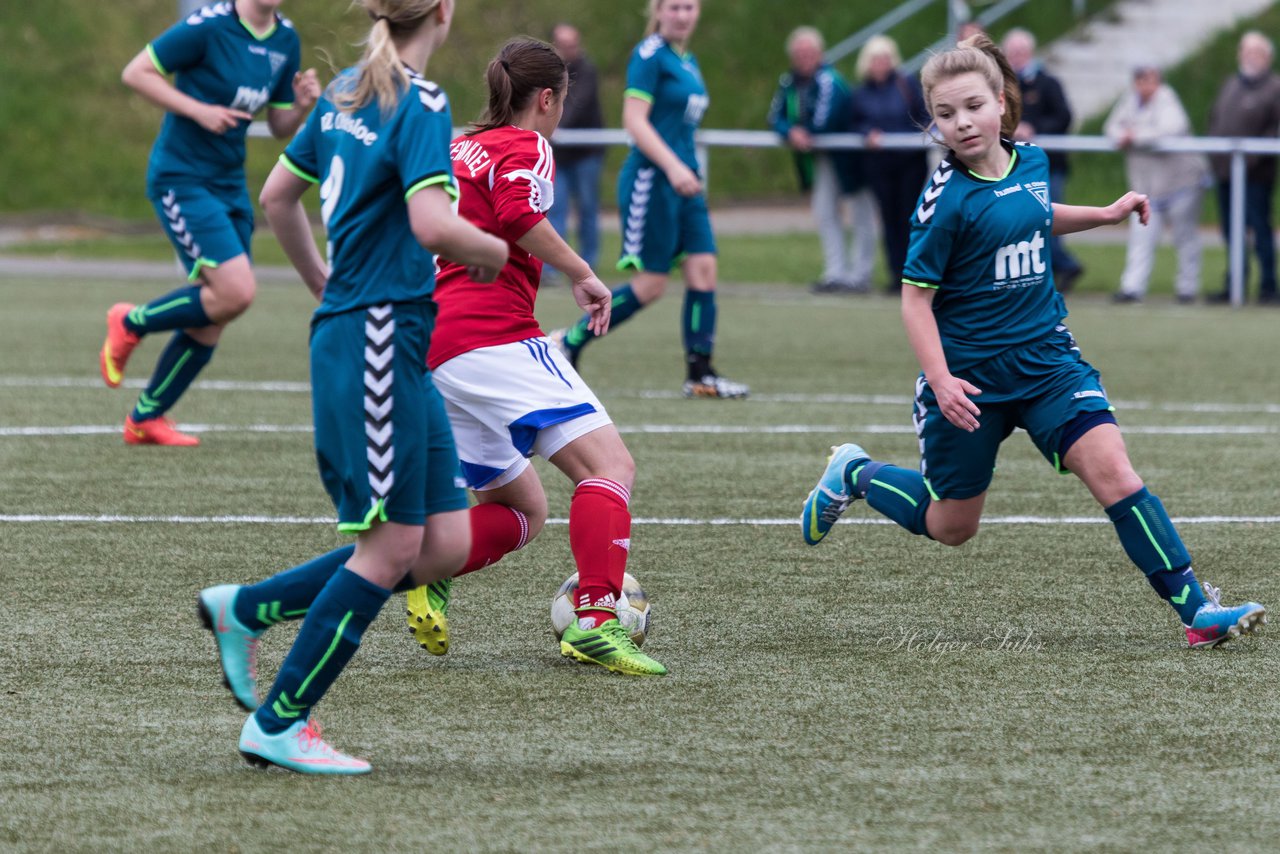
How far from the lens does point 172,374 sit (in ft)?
27.2

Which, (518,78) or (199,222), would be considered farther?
(199,222)

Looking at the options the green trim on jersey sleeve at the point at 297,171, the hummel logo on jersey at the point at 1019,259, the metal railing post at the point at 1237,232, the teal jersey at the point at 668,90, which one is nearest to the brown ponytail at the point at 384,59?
the green trim on jersey sleeve at the point at 297,171

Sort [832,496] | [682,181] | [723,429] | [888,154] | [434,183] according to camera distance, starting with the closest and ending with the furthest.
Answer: [434,183] < [832,496] < [723,429] < [682,181] < [888,154]

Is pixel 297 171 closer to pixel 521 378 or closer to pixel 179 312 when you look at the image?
pixel 521 378

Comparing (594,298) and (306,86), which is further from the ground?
(306,86)

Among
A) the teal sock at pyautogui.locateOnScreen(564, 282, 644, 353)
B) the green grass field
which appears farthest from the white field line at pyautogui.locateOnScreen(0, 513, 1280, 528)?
the teal sock at pyautogui.locateOnScreen(564, 282, 644, 353)

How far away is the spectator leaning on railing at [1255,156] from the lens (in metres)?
16.3

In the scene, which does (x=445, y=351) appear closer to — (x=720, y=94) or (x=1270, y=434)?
(x=1270, y=434)

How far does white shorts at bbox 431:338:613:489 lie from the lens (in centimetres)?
472

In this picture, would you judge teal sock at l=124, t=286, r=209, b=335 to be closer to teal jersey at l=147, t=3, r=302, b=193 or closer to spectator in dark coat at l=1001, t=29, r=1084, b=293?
teal jersey at l=147, t=3, r=302, b=193

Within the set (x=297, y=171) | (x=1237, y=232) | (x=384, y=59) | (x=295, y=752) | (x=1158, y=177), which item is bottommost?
(x=1237, y=232)

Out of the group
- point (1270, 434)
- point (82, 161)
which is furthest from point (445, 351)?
point (82, 161)

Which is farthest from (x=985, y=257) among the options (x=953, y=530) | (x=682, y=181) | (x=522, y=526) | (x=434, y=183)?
(x=682, y=181)

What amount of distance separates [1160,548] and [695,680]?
50.1 inches
